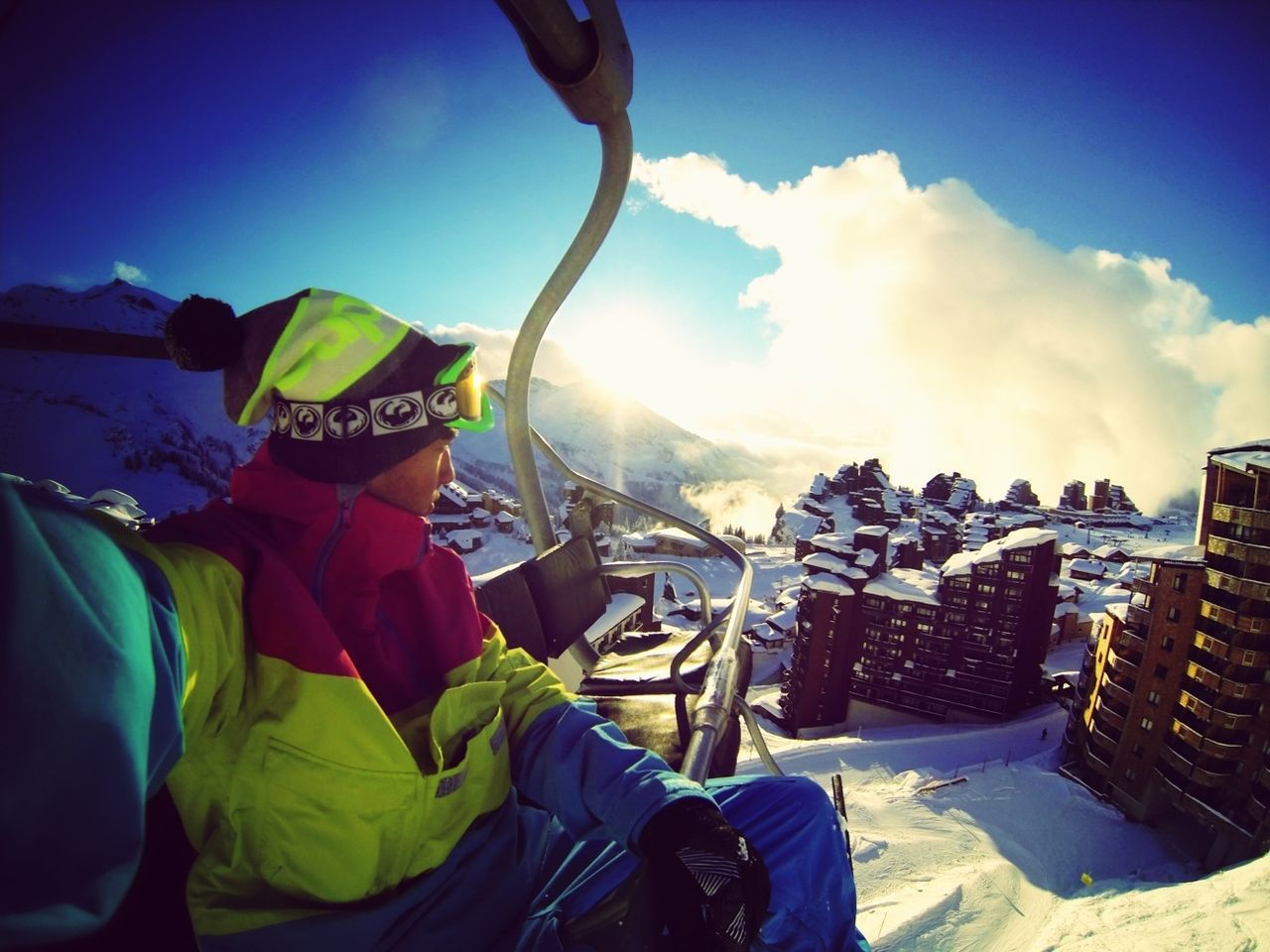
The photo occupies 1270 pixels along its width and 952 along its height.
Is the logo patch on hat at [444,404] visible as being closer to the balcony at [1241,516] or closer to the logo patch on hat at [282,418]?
the logo patch on hat at [282,418]

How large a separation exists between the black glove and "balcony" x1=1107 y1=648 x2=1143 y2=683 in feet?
85.2

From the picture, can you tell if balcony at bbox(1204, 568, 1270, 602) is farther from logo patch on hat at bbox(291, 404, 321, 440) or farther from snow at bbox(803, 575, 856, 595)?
logo patch on hat at bbox(291, 404, 321, 440)

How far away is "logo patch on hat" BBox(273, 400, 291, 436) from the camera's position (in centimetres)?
132

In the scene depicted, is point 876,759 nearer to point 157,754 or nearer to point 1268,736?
point 1268,736

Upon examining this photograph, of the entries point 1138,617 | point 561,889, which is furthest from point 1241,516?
point 561,889

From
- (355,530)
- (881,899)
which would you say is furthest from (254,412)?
(881,899)

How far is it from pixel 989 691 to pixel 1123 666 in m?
8.53

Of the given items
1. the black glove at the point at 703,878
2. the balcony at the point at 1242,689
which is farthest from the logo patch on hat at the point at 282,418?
the balcony at the point at 1242,689

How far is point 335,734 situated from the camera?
3.30ft

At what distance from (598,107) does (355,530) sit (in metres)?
1.51

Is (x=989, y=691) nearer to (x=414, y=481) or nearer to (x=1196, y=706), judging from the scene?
(x=1196, y=706)

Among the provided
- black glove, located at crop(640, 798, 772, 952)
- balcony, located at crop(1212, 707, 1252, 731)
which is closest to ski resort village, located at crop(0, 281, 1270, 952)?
balcony, located at crop(1212, 707, 1252, 731)

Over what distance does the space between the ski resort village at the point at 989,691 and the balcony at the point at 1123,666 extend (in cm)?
12

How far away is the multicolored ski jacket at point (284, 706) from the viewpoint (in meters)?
0.56
